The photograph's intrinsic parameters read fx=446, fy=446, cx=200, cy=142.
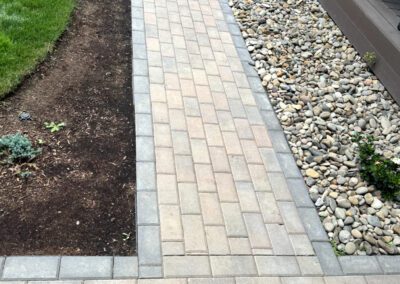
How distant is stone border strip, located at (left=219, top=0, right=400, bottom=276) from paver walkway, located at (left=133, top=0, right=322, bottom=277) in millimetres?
70

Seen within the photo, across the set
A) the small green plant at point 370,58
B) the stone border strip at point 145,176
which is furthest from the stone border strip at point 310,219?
the small green plant at point 370,58

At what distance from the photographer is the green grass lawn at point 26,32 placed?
4.89 metres

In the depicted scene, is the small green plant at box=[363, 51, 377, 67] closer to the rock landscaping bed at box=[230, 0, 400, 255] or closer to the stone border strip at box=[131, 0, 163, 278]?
the rock landscaping bed at box=[230, 0, 400, 255]

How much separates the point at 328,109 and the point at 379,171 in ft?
3.97

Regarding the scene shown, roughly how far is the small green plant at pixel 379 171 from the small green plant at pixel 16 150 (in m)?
3.12

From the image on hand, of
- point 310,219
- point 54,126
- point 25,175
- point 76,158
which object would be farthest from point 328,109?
point 25,175

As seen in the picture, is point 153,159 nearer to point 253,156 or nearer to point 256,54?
point 253,156

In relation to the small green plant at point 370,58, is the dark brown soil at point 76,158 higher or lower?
higher

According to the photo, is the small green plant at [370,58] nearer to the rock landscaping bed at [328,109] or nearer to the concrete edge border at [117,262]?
the rock landscaping bed at [328,109]

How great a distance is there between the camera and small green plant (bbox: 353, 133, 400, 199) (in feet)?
13.9

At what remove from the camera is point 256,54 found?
19.8 ft

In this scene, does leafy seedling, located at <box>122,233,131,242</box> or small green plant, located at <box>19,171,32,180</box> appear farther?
small green plant, located at <box>19,171,32,180</box>

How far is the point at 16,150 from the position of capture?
3936mm

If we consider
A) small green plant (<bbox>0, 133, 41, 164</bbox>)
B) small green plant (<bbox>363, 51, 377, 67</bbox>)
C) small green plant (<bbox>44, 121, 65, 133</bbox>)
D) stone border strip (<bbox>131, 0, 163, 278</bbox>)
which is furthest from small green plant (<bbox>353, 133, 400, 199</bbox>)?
small green plant (<bbox>0, 133, 41, 164</bbox>)
